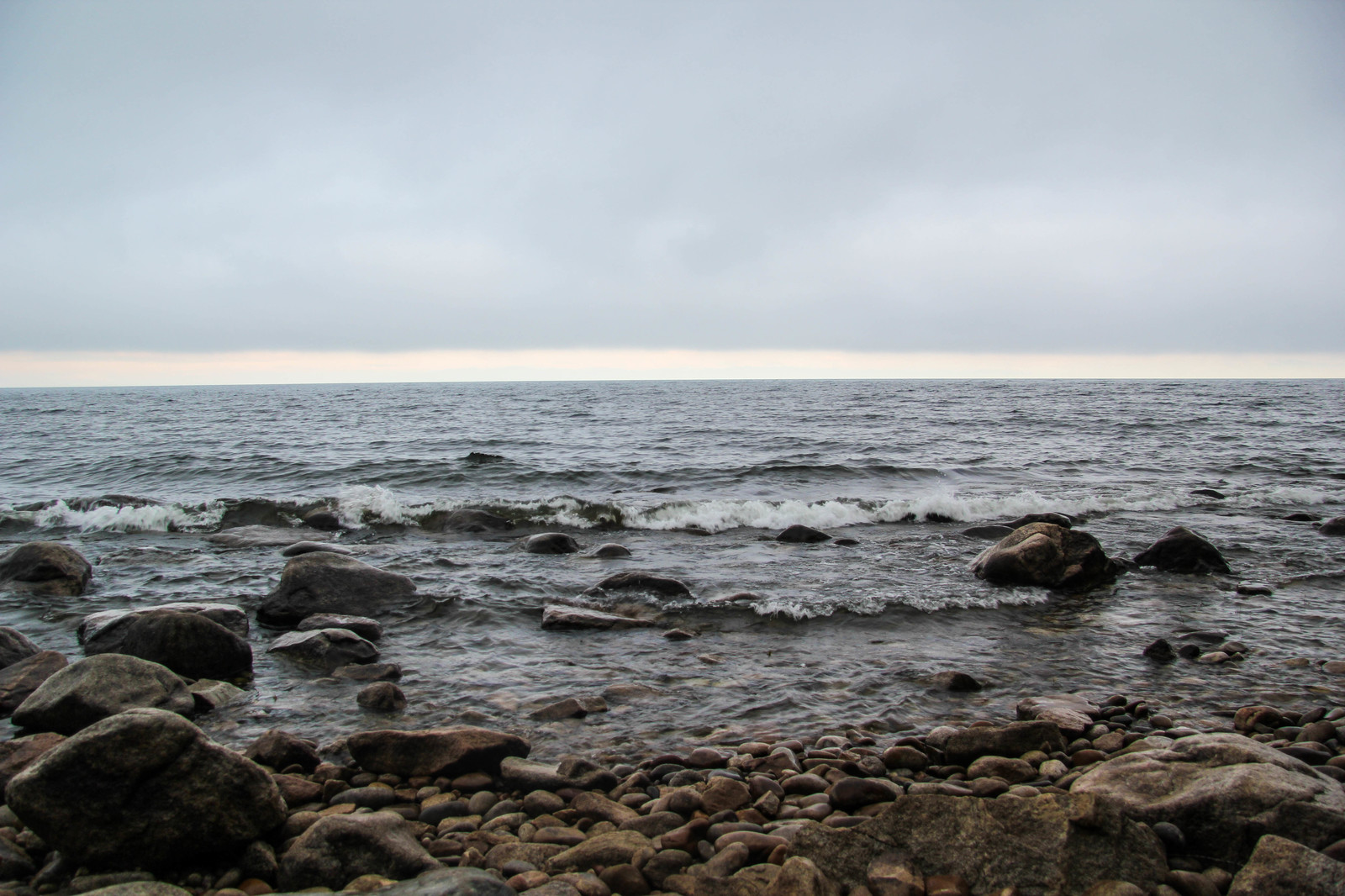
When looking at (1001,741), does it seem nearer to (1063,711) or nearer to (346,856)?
(1063,711)

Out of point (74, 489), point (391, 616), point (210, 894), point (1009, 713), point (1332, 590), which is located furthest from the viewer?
point (74, 489)

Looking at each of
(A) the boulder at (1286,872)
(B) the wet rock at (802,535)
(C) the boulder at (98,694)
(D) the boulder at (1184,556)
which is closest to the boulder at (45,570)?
(C) the boulder at (98,694)

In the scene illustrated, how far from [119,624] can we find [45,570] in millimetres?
3379

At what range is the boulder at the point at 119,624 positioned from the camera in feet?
20.6

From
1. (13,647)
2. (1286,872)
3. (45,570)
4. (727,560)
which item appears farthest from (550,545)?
(1286,872)

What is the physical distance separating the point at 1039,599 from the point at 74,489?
19.7 metres

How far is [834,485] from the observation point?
1756 cm

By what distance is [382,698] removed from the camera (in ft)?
17.4

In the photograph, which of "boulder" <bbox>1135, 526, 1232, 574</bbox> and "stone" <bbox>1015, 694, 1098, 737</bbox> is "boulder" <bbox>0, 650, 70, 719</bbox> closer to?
"stone" <bbox>1015, 694, 1098, 737</bbox>

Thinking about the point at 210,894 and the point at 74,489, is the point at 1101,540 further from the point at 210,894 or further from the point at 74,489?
the point at 74,489

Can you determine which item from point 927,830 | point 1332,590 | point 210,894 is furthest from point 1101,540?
point 210,894

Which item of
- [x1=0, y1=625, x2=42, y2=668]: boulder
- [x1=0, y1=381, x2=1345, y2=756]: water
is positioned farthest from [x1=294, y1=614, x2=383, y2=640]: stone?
[x1=0, y1=625, x2=42, y2=668]: boulder

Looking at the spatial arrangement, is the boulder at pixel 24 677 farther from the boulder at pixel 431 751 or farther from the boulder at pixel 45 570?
the boulder at pixel 45 570

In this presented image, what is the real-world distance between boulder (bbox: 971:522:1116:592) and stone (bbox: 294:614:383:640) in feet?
22.5
